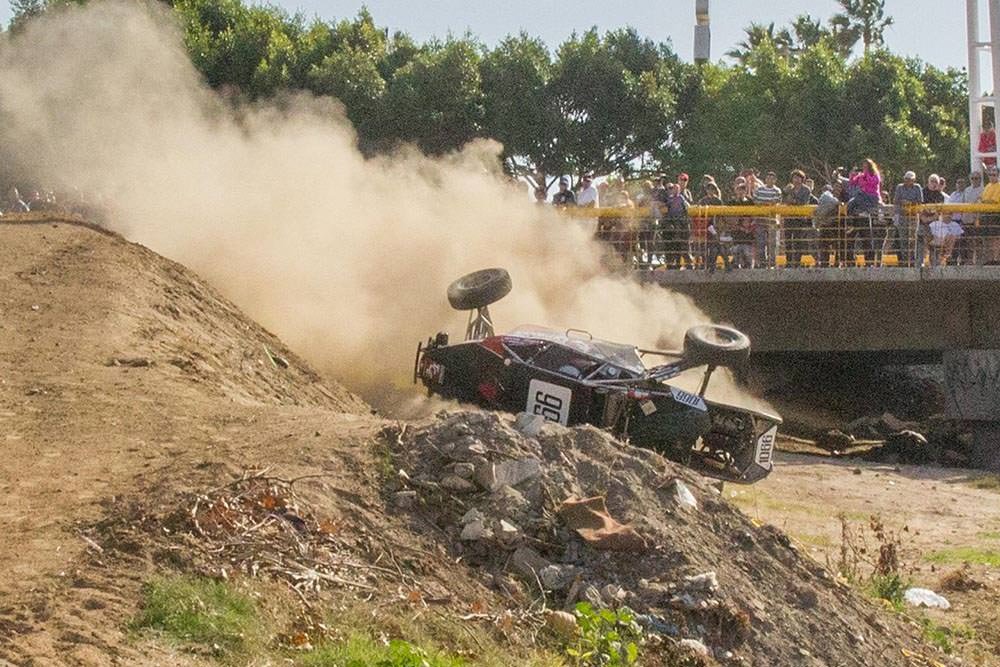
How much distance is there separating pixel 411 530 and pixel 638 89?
38.9 meters

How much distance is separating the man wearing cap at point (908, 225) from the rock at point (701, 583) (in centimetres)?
1664

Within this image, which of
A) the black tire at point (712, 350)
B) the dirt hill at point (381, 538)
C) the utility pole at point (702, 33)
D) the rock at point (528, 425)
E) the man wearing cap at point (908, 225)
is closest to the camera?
the dirt hill at point (381, 538)

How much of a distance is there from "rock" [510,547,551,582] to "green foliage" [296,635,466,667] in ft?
4.05

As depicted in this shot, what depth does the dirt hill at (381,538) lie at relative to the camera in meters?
8.50

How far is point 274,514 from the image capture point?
361 inches

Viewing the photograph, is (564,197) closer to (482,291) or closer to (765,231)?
(765,231)

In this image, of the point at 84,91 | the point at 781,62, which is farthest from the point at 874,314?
the point at 781,62

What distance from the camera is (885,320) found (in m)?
27.4

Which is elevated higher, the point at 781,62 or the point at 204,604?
the point at 781,62

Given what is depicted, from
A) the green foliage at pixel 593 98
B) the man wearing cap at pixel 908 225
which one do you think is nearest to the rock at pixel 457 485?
the man wearing cap at pixel 908 225

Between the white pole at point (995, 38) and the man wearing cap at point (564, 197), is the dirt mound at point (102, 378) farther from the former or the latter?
the white pole at point (995, 38)

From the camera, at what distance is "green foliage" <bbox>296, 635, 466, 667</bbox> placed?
7965 mm

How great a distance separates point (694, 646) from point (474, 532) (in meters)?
1.46

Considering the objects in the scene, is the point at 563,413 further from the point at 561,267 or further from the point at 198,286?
the point at 561,267
